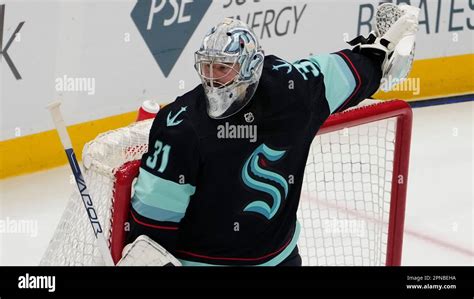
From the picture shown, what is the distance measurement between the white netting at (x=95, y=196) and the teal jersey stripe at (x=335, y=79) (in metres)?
0.50

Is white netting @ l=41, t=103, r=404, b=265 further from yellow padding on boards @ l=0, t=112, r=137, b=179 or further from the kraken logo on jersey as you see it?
yellow padding on boards @ l=0, t=112, r=137, b=179

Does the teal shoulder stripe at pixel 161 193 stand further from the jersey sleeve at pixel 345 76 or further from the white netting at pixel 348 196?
the white netting at pixel 348 196

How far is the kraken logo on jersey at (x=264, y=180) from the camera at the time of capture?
2.39m

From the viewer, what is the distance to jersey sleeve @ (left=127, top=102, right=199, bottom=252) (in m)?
2.24

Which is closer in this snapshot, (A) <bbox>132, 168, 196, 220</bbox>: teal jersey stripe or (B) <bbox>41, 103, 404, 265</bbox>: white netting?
(A) <bbox>132, 168, 196, 220</bbox>: teal jersey stripe

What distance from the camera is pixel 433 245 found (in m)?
4.15

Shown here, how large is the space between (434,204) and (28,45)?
2.07 meters

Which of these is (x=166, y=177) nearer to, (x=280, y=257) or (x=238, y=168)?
(x=238, y=168)

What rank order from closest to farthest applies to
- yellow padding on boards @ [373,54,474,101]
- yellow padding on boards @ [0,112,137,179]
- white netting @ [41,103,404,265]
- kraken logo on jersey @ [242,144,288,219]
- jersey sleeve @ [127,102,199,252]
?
jersey sleeve @ [127,102,199,252]
kraken logo on jersey @ [242,144,288,219]
white netting @ [41,103,404,265]
yellow padding on boards @ [0,112,137,179]
yellow padding on boards @ [373,54,474,101]

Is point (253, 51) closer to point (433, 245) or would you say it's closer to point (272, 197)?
point (272, 197)

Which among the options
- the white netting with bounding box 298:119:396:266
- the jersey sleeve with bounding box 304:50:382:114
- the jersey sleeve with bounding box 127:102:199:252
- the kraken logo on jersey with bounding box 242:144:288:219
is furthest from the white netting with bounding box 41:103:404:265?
the jersey sleeve with bounding box 127:102:199:252

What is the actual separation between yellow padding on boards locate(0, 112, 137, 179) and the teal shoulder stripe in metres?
2.47

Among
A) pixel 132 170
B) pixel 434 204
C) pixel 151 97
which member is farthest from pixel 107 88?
pixel 132 170

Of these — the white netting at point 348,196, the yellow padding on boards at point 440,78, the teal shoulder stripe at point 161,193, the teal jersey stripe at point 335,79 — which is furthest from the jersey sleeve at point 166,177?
the yellow padding on boards at point 440,78
